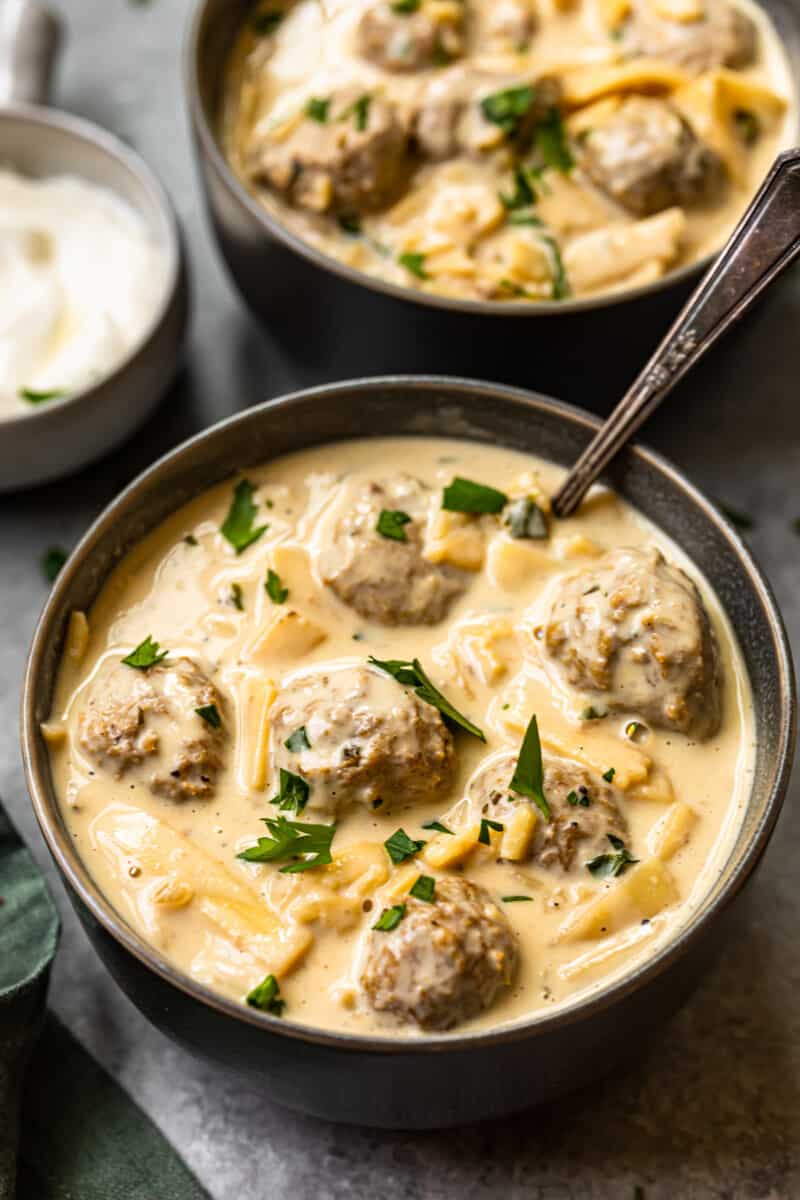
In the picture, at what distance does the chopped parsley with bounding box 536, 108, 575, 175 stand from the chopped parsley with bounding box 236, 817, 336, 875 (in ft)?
7.36

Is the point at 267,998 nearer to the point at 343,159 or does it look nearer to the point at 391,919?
the point at 391,919

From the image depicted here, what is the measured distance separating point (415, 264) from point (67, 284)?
1.15m

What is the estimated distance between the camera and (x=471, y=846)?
3330mm

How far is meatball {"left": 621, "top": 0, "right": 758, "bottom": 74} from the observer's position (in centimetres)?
482

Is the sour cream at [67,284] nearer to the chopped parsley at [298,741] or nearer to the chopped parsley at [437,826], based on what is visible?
the chopped parsley at [298,741]

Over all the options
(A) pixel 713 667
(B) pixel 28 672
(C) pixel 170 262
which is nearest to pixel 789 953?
(A) pixel 713 667

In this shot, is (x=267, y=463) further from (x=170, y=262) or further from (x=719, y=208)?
(x=719, y=208)

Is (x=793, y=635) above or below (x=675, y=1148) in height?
above

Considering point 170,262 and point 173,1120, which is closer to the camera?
point 173,1120

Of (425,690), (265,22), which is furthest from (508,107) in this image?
(425,690)

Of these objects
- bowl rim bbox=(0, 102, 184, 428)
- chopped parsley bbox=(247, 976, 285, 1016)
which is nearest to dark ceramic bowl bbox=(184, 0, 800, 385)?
bowl rim bbox=(0, 102, 184, 428)

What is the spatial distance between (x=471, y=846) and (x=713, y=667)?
0.68m

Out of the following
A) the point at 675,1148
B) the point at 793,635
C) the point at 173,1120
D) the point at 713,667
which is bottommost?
the point at 173,1120

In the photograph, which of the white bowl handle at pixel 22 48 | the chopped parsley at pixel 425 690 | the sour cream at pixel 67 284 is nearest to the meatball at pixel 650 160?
the sour cream at pixel 67 284
